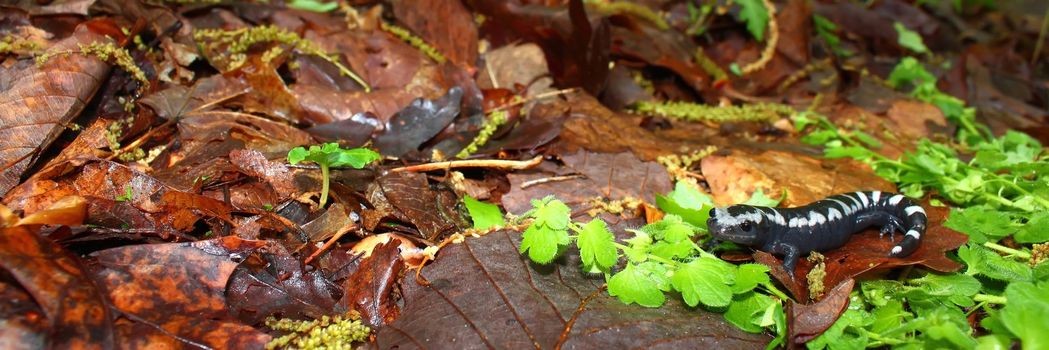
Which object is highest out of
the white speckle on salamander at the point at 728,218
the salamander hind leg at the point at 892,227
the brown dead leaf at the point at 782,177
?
the white speckle on salamander at the point at 728,218

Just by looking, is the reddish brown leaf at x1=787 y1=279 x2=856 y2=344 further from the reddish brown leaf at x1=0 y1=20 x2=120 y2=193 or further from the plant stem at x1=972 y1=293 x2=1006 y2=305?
the reddish brown leaf at x1=0 y1=20 x2=120 y2=193

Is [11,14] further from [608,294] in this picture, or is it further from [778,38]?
[778,38]

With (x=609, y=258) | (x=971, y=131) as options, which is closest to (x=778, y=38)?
(x=971, y=131)

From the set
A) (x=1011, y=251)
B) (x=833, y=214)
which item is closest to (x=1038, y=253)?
(x=1011, y=251)

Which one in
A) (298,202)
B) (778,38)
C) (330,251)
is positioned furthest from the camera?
(778,38)

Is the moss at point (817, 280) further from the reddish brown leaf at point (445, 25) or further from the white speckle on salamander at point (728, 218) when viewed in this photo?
the reddish brown leaf at point (445, 25)

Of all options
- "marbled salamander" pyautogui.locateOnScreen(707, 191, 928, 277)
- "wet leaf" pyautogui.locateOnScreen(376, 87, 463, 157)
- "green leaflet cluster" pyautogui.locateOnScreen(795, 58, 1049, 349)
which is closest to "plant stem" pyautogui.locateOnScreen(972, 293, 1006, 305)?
"green leaflet cluster" pyautogui.locateOnScreen(795, 58, 1049, 349)

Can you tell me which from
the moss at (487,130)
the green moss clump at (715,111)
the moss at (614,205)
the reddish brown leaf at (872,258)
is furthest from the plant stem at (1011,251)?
the moss at (487,130)

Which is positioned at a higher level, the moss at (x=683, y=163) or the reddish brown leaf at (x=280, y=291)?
the reddish brown leaf at (x=280, y=291)

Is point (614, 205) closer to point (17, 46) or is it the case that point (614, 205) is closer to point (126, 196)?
point (126, 196)
